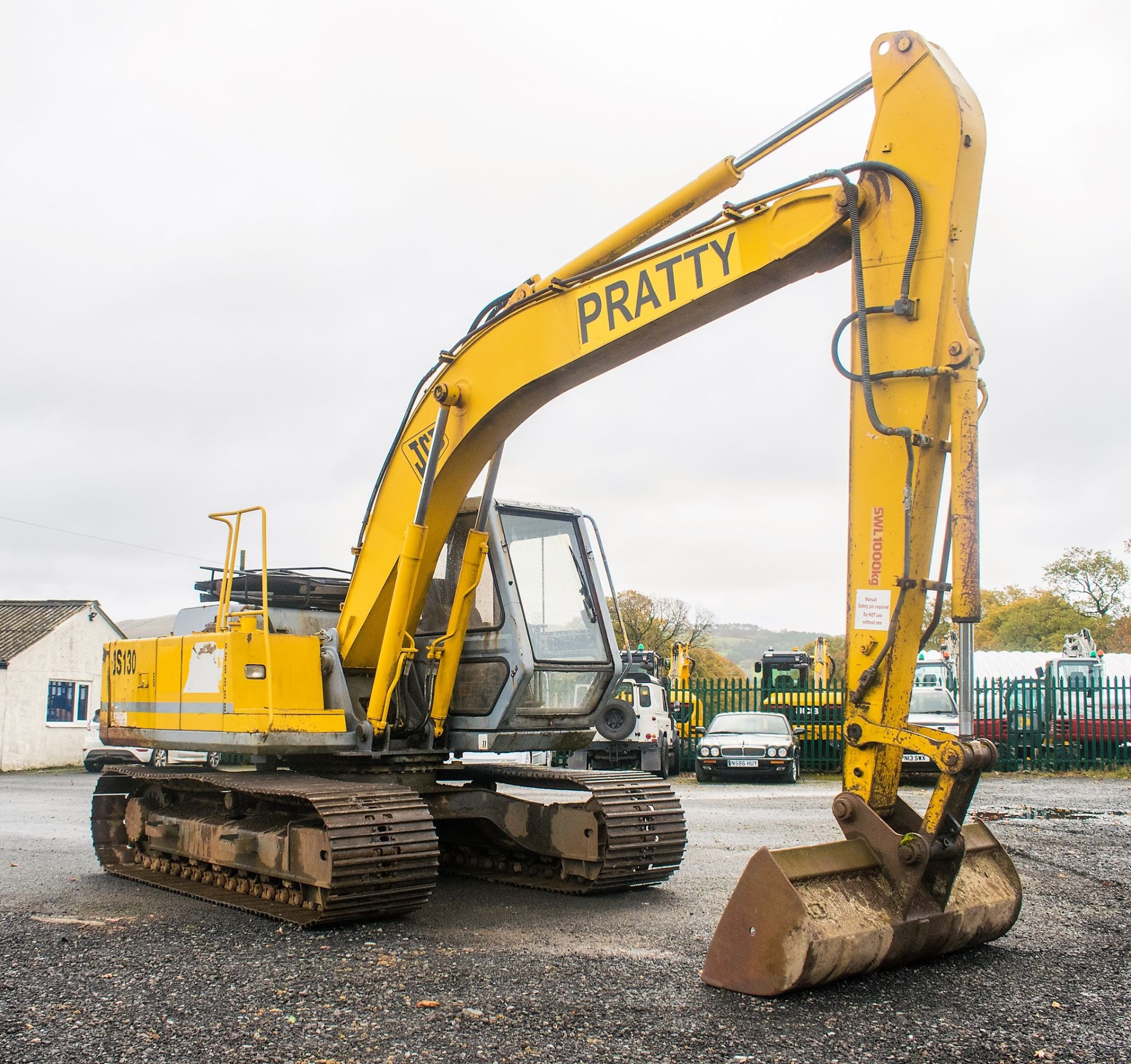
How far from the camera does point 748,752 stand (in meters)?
19.7

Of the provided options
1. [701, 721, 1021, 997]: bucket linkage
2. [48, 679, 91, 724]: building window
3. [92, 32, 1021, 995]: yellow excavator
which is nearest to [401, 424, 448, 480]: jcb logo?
[92, 32, 1021, 995]: yellow excavator

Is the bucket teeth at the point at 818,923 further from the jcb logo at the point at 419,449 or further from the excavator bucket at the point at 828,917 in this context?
the jcb logo at the point at 419,449

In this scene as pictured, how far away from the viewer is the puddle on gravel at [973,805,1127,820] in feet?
42.8

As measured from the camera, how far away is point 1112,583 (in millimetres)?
78062

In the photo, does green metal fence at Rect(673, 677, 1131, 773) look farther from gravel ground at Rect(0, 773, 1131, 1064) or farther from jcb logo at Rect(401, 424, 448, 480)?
jcb logo at Rect(401, 424, 448, 480)

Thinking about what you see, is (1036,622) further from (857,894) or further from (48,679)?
(857,894)

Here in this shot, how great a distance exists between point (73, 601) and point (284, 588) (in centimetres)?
2657

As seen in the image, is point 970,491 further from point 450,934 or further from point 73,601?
point 73,601

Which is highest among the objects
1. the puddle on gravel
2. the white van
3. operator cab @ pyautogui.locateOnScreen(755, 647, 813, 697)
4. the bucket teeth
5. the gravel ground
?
operator cab @ pyautogui.locateOnScreen(755, 647, 813, 697)

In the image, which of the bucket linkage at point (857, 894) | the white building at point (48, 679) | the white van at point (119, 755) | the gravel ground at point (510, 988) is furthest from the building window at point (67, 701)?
the bucket linkage at point (857, 894)

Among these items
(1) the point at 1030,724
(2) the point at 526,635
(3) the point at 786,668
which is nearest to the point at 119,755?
(3) the point at 786,668

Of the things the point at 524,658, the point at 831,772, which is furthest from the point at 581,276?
the point at 831,772

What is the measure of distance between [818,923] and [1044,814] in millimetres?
10013

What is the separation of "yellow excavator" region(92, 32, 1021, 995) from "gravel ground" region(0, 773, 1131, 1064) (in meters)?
0.26
